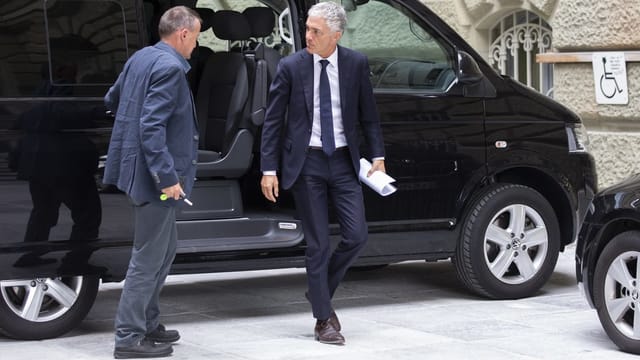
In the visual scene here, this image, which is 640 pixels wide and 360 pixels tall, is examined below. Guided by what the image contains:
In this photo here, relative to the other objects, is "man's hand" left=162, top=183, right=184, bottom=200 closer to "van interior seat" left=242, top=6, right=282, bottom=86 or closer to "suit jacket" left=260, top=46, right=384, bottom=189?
"suit jacket" left=260, top=46, right=384, bottom=189

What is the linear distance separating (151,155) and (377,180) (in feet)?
4.42

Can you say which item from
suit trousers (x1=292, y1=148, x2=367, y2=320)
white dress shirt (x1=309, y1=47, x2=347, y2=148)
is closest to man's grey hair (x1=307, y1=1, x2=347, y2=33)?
white dress shirt (x1=309, y1=47, x2=347, y2=148)

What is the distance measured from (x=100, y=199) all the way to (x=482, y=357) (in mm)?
2106

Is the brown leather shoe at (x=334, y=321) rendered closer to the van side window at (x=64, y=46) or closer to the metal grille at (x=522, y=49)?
the van side window at (x=64, y=46)

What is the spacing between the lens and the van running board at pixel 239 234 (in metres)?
7.88

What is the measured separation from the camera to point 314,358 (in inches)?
279

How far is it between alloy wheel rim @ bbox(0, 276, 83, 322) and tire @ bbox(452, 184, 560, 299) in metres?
2.38

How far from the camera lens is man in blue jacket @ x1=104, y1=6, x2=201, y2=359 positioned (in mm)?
6832

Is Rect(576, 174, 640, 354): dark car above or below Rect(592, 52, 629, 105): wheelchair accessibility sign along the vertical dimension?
below

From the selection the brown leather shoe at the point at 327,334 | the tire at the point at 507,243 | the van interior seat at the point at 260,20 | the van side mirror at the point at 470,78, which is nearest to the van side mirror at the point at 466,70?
the van side mirror at the point at 470,78

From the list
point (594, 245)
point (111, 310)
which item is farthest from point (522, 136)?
point (111, 310)

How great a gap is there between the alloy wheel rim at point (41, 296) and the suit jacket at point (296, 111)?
120 cm

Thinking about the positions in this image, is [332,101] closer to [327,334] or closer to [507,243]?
[327,334]

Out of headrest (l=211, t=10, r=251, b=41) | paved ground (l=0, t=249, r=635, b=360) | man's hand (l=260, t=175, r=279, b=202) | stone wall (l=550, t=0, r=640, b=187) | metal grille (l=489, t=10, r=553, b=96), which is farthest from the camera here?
metal grille (l=489, t=10, r=553, b=96)
